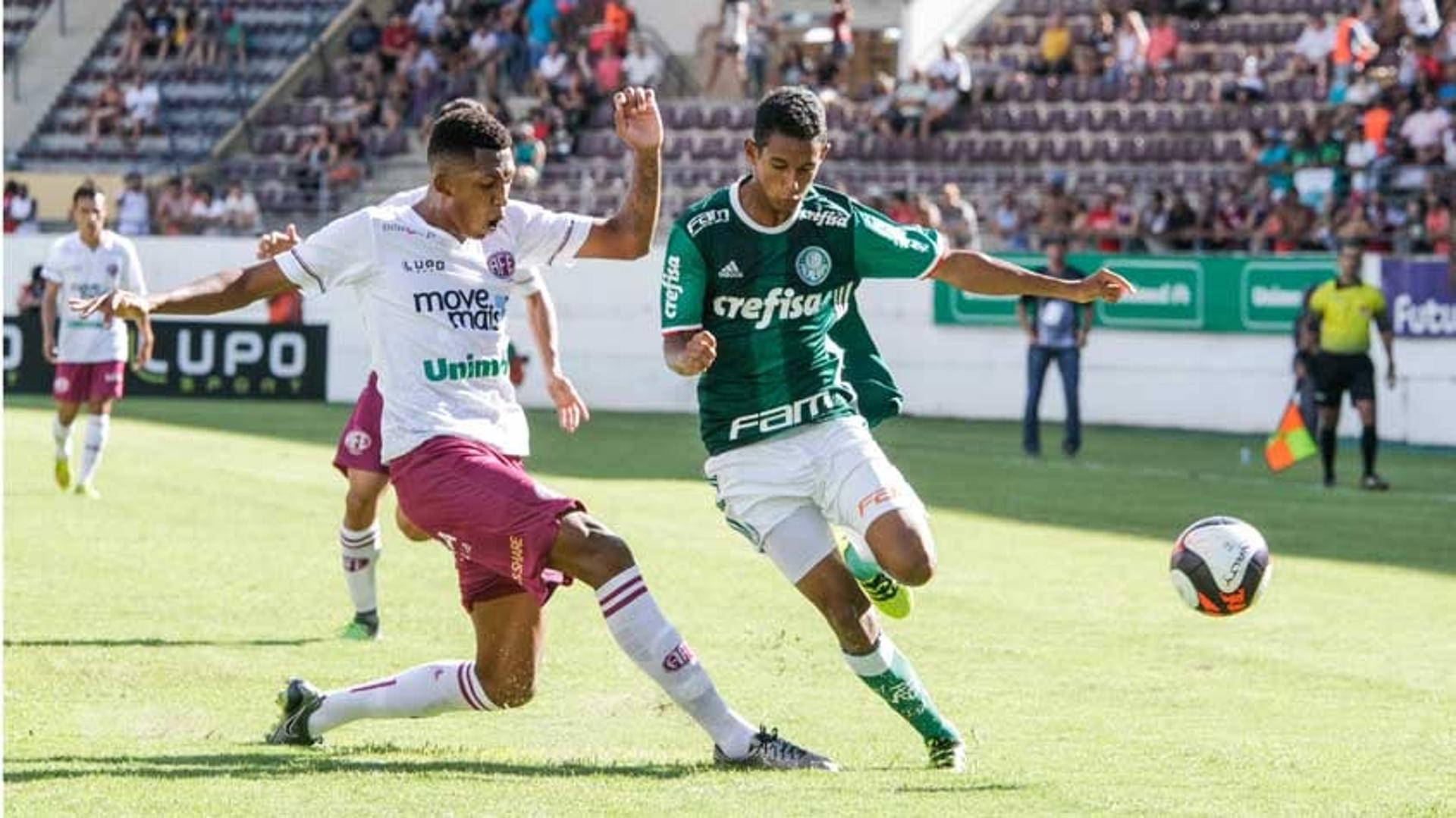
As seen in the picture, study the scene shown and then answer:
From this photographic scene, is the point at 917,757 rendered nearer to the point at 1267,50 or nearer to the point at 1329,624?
the point at 1329,624

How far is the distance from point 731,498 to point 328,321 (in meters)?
26.1

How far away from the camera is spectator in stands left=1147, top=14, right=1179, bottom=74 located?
34188 mm

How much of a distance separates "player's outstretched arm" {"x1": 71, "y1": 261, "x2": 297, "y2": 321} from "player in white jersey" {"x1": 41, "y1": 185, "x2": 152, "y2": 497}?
11.0 metres

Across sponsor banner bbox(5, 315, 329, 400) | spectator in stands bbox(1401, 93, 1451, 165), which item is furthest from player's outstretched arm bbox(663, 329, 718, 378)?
sponsor banner bbox(5, 315, 329, 400)

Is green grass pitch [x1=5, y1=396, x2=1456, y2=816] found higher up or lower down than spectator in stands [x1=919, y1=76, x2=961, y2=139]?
lower down

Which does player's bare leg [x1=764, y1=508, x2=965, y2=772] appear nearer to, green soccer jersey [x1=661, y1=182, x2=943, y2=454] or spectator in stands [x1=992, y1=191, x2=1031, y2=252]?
green soccer jersey [x1=661, y1=182, x2=943, y2=454]

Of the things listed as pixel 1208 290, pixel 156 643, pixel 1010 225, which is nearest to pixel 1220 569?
pixel 156 643

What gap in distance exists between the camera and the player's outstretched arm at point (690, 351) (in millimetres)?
8117

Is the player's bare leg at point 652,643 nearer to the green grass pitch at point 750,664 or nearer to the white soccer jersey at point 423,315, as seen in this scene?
the green grass pitch at point 750,664

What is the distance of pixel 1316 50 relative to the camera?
1287 inches

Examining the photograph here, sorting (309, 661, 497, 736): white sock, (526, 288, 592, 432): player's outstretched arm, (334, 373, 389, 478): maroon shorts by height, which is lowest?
(309, 661, 497, 736): white sock

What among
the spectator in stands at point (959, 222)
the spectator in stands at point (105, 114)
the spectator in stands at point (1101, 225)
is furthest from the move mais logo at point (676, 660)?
the spectator in stands at point (105, 114)

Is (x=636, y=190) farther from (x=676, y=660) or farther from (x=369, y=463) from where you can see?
(x=369, y=463)

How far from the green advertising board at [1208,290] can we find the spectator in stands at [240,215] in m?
11.6
